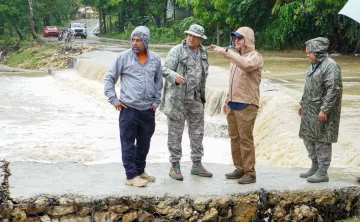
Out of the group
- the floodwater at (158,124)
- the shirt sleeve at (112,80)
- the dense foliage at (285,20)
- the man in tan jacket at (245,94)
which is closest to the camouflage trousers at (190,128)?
the man in tan jacket at (245,94)

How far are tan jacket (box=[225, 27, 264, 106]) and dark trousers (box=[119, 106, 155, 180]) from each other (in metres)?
0.85

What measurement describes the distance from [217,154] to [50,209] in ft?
19.3

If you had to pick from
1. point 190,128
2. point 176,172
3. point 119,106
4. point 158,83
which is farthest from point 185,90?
point 176,172

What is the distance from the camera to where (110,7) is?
1938 inches

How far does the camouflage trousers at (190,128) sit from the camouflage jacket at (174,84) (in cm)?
8

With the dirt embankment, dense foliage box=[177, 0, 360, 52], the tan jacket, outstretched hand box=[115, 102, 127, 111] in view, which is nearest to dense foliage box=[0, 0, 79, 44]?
the dirt embankment

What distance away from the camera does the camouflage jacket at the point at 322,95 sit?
5.32 meters

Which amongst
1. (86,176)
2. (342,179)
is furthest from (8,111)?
→ (342,179)

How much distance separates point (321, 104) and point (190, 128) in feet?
4.32

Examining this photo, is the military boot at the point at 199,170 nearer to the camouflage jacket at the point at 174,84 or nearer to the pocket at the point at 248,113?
the camouflage jacket at the point at 174,84

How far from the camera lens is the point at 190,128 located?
18.6 ft

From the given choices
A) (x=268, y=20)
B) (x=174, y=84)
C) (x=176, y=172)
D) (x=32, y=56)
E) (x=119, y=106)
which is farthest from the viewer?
(x=32, y=56)

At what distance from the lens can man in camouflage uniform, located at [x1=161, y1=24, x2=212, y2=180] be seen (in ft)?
17.8

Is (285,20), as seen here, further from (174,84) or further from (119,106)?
(119,106)
